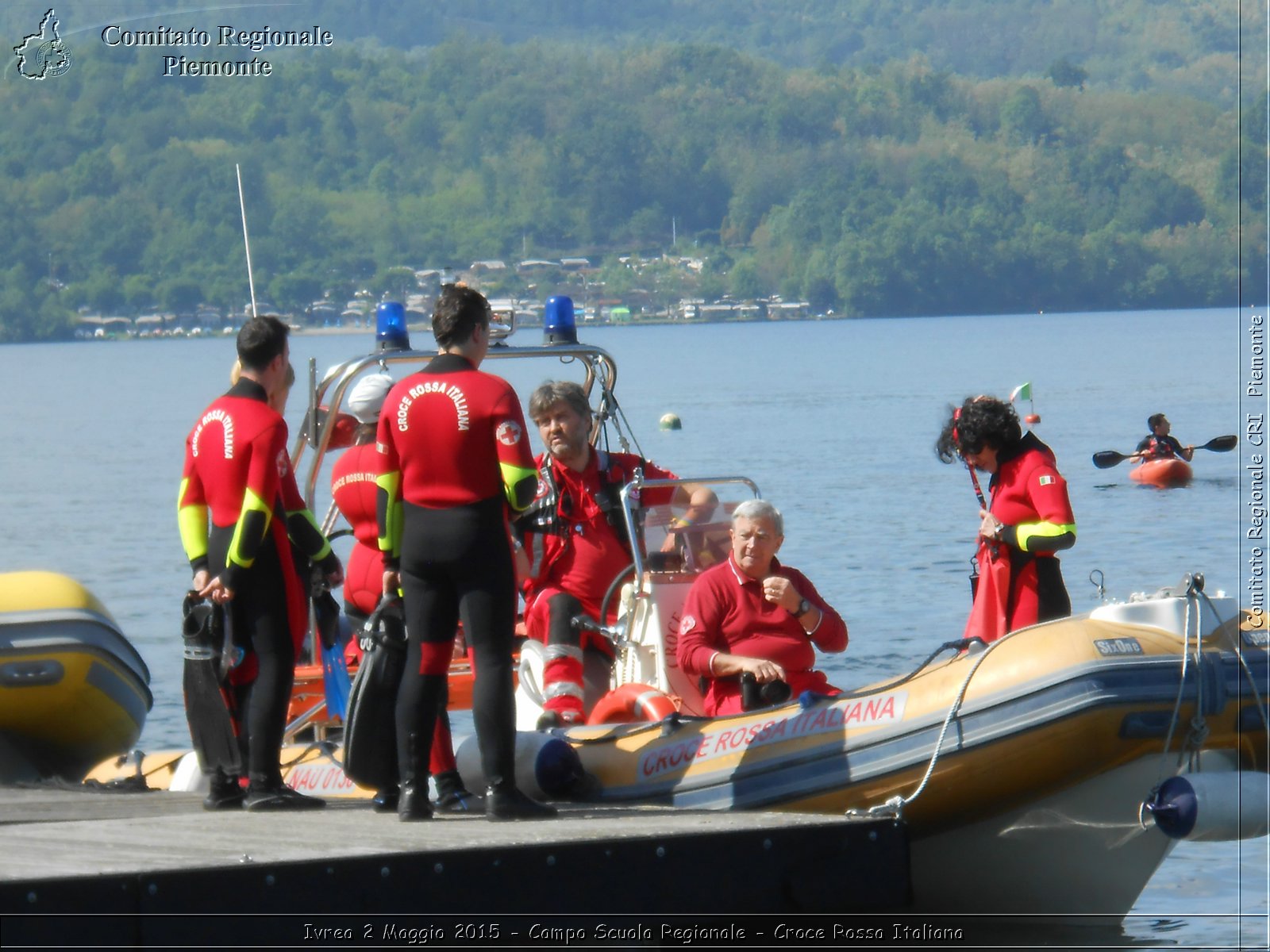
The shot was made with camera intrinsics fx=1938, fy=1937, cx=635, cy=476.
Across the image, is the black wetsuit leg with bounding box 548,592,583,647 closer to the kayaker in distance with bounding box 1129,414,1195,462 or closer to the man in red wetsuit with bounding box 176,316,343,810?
the man in red wetsuit with bounding box 176,316,343,810

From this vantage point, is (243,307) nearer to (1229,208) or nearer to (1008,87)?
(1229,208)

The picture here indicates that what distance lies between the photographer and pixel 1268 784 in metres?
4.88

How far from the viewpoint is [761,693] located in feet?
18.2

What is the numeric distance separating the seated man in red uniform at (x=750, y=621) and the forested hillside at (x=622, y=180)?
2360 inches

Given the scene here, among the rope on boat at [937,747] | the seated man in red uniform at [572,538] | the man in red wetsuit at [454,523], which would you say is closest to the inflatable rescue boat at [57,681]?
the seated man in red uniform at [572,538]

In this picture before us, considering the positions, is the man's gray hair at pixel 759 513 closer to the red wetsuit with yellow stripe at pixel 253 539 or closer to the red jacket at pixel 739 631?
the red jacket at pixel 739 631

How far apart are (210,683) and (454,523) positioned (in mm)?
812

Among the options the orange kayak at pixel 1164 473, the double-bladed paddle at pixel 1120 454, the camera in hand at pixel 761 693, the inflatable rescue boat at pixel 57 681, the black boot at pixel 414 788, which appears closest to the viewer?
the black boot at pixel 414 788

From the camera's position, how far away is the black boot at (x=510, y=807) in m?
4.93

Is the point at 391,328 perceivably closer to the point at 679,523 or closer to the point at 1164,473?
the point at 679,523

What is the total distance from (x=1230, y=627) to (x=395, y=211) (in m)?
77.6

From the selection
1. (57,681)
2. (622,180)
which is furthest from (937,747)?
(622,180)

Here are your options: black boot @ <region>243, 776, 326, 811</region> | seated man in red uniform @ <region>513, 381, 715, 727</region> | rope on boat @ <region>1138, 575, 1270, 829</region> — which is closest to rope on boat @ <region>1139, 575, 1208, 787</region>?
rope on boat @ <region>1138, 575, 1270, 829</region>

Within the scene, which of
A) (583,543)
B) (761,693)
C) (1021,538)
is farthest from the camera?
(583,543)
